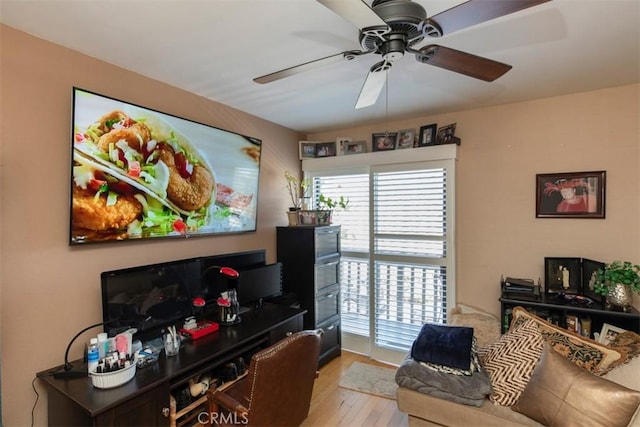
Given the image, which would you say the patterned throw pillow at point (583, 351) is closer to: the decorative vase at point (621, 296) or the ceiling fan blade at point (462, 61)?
the decorative vase at point (621, 296)

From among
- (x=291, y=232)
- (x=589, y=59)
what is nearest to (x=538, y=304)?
Answer: (x=589, y=59)

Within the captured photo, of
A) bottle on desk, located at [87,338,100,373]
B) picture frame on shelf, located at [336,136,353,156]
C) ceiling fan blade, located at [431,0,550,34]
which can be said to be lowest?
bottle on desk, located at [87,338,100,373]

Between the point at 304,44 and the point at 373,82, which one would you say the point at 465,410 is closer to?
the point at 373,82

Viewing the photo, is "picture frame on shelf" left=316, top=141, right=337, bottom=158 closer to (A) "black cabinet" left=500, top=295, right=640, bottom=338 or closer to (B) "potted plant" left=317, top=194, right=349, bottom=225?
(B) "potted plant" left=317, top=194, right=349, bottom=225

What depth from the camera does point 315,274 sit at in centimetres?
317

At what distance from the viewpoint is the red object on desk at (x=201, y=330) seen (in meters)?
2.17

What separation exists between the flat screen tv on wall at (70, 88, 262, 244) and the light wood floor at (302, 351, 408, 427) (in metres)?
1.63

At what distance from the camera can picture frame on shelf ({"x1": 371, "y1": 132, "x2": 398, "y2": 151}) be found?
337 cm

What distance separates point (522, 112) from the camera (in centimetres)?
283

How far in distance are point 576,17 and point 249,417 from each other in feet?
8.68

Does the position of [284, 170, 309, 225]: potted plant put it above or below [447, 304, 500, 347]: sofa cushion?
above

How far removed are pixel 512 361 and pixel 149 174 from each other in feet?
8.56

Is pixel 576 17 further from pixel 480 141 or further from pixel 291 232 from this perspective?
pixel 291 232

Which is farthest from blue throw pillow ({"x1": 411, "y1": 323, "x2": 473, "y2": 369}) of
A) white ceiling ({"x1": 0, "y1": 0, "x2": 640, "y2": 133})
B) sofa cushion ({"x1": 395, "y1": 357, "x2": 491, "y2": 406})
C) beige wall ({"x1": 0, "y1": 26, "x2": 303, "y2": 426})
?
beige wall ({"x1": 0, "y1": 26, "x2": 303, "y2": 426})
